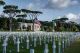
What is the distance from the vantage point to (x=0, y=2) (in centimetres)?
6269

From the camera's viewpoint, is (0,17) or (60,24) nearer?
(0,17)

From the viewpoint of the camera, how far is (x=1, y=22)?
300 feet

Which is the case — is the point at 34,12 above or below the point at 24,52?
above

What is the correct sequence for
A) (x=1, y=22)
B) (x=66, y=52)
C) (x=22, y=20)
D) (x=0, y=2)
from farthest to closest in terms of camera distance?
(x=22, y=20), (x=1, y=22), (x=0, y=2), (x=66, y=52)

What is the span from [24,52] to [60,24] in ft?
356

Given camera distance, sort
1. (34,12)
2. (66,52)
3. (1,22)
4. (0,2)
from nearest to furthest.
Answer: (66,52), (0,2), (1,22), (34,12)

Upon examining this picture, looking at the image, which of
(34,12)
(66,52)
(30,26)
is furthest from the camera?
(30,26)

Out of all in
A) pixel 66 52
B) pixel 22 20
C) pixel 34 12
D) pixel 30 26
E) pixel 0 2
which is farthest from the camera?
pixel 30 26

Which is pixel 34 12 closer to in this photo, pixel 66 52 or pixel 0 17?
pixel 0 17

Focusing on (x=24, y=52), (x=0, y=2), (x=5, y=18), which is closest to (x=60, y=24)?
(x=5, y=18)

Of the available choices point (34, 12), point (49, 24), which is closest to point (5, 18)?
point (34, 12)

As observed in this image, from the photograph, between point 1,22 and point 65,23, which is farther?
point 65,23

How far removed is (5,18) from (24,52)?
78.1 meters

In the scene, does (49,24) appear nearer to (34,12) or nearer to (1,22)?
(34,12)
